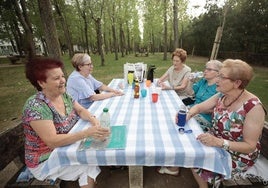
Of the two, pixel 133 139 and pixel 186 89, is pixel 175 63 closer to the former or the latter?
pixel 186 89

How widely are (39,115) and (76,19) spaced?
28.8 meters

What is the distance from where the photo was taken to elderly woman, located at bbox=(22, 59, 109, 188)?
1.76 m

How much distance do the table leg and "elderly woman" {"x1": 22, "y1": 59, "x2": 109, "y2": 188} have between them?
0.37m

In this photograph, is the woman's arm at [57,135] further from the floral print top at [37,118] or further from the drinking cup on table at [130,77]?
the drinking cup on table at [130,77]

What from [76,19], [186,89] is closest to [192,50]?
[76,19]

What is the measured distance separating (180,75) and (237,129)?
2339 mm

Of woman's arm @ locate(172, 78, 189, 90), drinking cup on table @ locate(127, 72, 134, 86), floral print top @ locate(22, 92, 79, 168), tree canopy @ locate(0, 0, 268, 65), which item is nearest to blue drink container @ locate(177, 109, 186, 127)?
floral print top @ locate(22, 92, 79, 168)

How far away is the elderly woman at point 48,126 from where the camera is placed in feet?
5.77

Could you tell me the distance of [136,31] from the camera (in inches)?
1500

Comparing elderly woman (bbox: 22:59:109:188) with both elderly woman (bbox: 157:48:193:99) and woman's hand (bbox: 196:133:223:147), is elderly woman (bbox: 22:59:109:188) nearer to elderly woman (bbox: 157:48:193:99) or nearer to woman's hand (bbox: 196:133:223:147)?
woman's hand (bbox: 196:133:223:147)

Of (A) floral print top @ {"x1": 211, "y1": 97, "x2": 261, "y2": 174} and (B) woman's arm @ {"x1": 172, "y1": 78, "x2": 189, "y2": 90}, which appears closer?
(A) floral print top @ {"x1": 211, "y1": 97, "x2": 261, "y2": 174}

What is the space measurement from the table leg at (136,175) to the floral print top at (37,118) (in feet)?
2.90

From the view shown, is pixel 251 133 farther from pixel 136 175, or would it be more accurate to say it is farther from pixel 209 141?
pixel 136 175

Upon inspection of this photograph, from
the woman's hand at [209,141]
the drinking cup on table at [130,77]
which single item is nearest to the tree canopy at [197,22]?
the drinking cup on table at [130,77]
